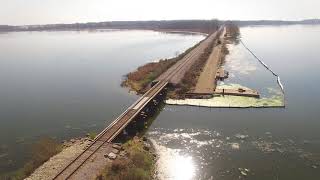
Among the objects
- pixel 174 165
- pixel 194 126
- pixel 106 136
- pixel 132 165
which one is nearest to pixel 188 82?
pixel 194 126

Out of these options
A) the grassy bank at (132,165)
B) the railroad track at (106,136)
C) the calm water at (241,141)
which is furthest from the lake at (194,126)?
the railroad track at (106,136)

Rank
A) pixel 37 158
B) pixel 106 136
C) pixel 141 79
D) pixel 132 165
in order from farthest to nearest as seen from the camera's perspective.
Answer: pixel 141 79 → pixel 106 136 → pixel 37 158 → pixel 132 165

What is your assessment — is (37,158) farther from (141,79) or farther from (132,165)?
(141,79)

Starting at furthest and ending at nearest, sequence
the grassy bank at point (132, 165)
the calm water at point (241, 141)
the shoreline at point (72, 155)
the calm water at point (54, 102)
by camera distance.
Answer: the calm water at point (54, 102), the calm water at point (241, 141), the shoreline at point (72, 155), the grassy bank at point (132, 165)

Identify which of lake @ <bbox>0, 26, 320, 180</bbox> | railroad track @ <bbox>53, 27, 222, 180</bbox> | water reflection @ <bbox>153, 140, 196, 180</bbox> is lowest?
water reflection @ <bbox>153, 140, 196, 180</bbox>

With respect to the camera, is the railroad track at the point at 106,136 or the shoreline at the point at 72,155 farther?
the shoreline at the point at 72,155

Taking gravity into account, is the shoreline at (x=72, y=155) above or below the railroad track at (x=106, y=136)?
below

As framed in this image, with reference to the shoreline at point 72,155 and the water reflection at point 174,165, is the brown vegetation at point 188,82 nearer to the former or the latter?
the shoreline at point 72,155

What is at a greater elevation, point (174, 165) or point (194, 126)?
point (194, 126)

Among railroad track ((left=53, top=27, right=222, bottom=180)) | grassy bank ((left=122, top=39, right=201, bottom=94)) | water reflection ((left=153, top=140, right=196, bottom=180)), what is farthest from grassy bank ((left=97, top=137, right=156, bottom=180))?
grassy bank ((left=122, top=39, right=201, bottom=94))

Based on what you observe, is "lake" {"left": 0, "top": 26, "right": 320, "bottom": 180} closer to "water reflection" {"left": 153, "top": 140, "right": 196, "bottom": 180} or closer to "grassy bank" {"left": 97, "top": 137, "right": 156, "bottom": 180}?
"water reflection" {"left": 153, "top": 140, "right": 196, "bottom": 180}
